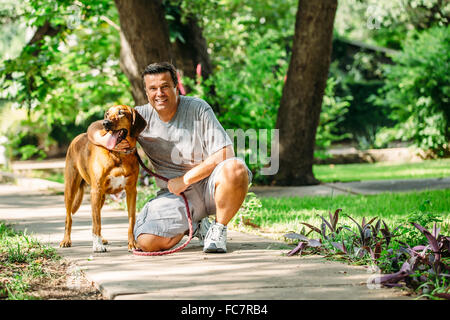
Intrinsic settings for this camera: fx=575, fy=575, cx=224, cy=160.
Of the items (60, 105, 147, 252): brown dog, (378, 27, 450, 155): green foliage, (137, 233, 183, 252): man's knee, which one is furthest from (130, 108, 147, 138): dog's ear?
(378, 27, 450, 155): green foliage

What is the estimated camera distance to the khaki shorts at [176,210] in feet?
15.4

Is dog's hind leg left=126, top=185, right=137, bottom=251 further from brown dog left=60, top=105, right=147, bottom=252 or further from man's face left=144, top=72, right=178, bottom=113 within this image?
man's face left=144, top=72, right=178, bottom=113

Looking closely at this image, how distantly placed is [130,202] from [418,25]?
30.4 metres

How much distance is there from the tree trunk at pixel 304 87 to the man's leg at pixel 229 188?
5061mm

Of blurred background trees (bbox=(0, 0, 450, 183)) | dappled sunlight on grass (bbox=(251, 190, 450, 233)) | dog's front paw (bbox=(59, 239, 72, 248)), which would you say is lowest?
dog's front paw (bbox=(59, 239, 72, 248))

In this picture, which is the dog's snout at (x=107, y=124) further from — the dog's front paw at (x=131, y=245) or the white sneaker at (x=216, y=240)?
the white sneaker at (x=216, y=240)

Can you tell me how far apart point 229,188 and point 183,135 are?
0.62 m

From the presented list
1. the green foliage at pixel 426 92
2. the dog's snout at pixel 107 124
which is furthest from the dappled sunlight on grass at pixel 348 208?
the green foliage at pixel 426 92

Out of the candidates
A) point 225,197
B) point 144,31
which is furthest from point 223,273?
point 144,31

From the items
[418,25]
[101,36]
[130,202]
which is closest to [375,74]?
[418,25]

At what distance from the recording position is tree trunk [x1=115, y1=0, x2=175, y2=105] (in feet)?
27.6

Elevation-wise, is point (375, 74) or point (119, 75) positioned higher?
point (375, 74)

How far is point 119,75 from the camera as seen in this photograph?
473 inches
